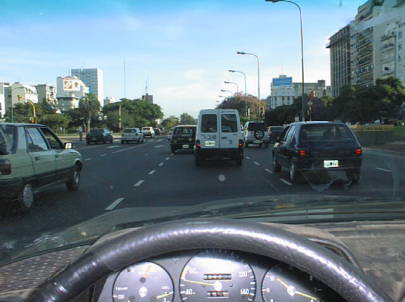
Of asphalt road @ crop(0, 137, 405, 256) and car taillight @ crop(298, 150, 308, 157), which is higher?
car taillight @ crop(298, 150, 308, 157)

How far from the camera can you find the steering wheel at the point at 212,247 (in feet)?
5.05

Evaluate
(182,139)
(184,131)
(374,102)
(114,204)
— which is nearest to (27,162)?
(114,204)

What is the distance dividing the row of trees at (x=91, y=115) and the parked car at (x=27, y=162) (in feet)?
150

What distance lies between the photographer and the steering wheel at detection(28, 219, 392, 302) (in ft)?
5.05

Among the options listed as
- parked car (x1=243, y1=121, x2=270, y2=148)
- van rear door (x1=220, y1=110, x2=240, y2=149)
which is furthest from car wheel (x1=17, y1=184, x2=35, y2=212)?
parked car (x1=243, y1=121, x2=270, y2=148)

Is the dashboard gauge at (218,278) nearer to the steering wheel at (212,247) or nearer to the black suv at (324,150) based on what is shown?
the steering wheel at (212,247)

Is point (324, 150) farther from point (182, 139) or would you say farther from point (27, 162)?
point (182, 139)

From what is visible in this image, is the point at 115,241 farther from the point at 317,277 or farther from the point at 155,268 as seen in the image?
the point at 317,277

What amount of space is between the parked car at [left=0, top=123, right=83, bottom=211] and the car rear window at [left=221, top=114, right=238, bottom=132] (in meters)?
9.27

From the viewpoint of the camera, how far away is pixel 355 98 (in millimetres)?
61125

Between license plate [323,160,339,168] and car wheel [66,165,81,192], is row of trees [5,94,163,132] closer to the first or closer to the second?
car wheel [66,165,81,192]

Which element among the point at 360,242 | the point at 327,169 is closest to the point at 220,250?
the point at 360,242

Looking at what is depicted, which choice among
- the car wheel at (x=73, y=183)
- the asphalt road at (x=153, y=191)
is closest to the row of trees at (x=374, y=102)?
the asphalt road at (x=153, y=191)

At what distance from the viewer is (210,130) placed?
19.0 m
